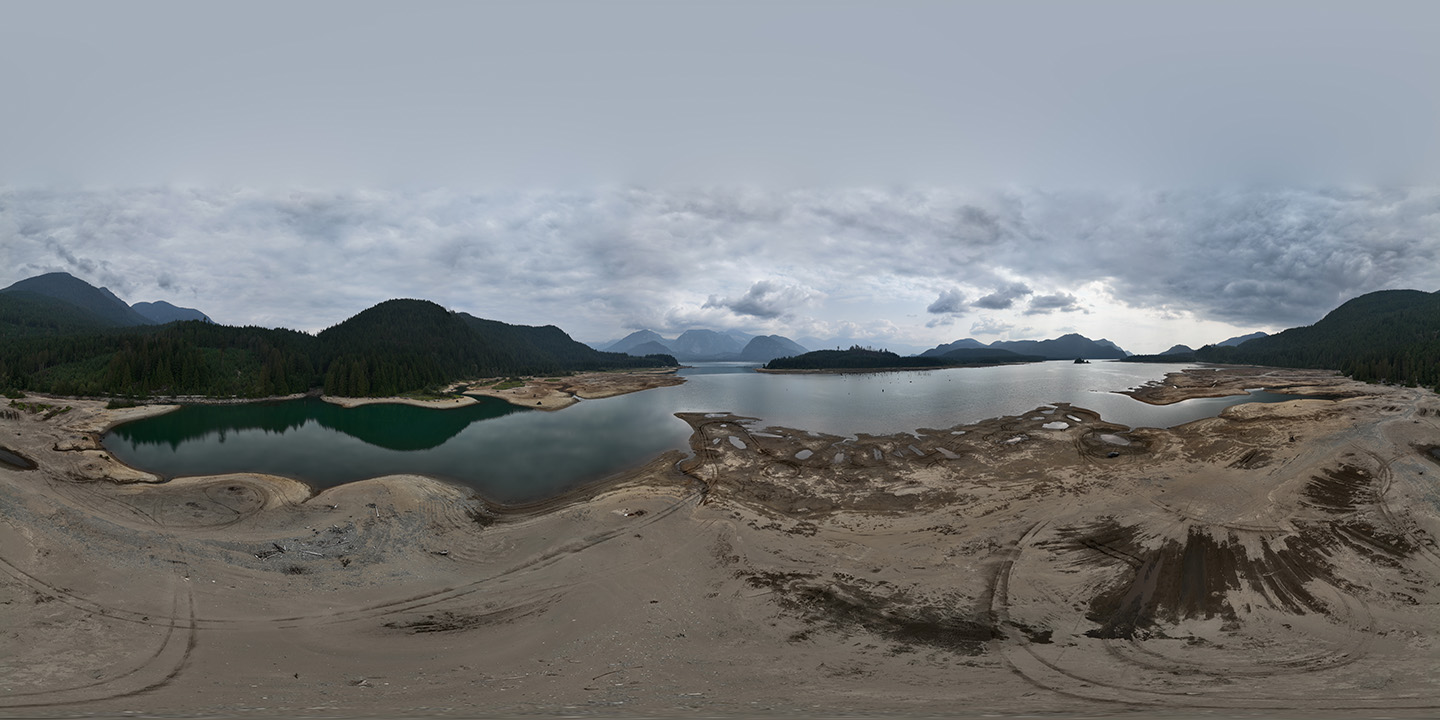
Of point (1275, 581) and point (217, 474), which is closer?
point (1275, 581)

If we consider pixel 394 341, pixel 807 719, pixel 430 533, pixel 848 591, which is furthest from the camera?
pixel 394 341

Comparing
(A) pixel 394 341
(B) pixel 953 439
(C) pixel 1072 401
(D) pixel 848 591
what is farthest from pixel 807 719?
(A) pixel 394 341

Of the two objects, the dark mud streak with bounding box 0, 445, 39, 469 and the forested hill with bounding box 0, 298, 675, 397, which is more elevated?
the forested hill with bounding box 0, 298, 675, 397

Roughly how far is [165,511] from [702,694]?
23005 millimetres

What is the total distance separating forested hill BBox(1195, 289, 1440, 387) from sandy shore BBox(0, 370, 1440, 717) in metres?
79.3

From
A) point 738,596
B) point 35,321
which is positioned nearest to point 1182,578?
point 738,596

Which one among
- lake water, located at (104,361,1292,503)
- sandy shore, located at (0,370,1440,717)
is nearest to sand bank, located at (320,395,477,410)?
lake water, located at (104,361,1292,503)

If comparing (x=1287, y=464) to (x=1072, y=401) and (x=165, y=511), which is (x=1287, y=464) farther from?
(x=165, y=511)

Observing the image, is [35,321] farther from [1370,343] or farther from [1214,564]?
[1370,343]

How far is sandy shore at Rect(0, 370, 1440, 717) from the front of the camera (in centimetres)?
862

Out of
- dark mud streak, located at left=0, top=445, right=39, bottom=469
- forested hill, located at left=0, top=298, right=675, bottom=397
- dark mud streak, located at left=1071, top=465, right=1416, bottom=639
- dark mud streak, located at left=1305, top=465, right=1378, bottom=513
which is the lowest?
dark mud streak, located at left=1071, top=465, right=1416, bottom=639

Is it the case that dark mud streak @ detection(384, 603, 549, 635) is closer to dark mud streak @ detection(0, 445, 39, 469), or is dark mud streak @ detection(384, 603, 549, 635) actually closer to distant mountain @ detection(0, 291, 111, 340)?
dark mud streak @ detection(0, 445, 39, 469)

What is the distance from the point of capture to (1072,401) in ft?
181

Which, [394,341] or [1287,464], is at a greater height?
[394,341]
